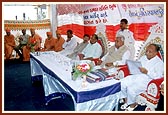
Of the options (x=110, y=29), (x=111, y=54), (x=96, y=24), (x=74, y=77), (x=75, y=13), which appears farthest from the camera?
(x=75, y=13)

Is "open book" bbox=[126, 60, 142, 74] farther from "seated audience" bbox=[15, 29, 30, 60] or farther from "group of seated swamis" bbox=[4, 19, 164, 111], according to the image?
"seated audience" bbox=[15, 29, 30, 60]

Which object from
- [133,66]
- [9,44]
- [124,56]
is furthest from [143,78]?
[9,44]

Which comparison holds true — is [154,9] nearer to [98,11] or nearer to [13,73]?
[98,11]

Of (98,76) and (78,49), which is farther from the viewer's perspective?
(78,49)

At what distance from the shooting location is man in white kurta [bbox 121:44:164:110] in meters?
3.14

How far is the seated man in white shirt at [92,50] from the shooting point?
4359 millimetres

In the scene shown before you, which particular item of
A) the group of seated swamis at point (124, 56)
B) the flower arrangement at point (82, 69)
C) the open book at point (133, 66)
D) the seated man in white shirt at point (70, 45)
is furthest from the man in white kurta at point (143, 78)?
the seated man in white shirt at point (70, 45)

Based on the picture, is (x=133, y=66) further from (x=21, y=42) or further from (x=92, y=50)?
(x=21, y=42)

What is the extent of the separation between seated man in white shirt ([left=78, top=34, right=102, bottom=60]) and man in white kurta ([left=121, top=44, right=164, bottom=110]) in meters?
1.20

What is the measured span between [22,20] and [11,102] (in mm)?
3748

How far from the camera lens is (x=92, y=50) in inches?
174

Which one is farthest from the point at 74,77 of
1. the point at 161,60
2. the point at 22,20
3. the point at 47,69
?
the point at 22,20

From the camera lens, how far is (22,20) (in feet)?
22.8

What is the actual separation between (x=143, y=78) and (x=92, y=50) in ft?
4.64
